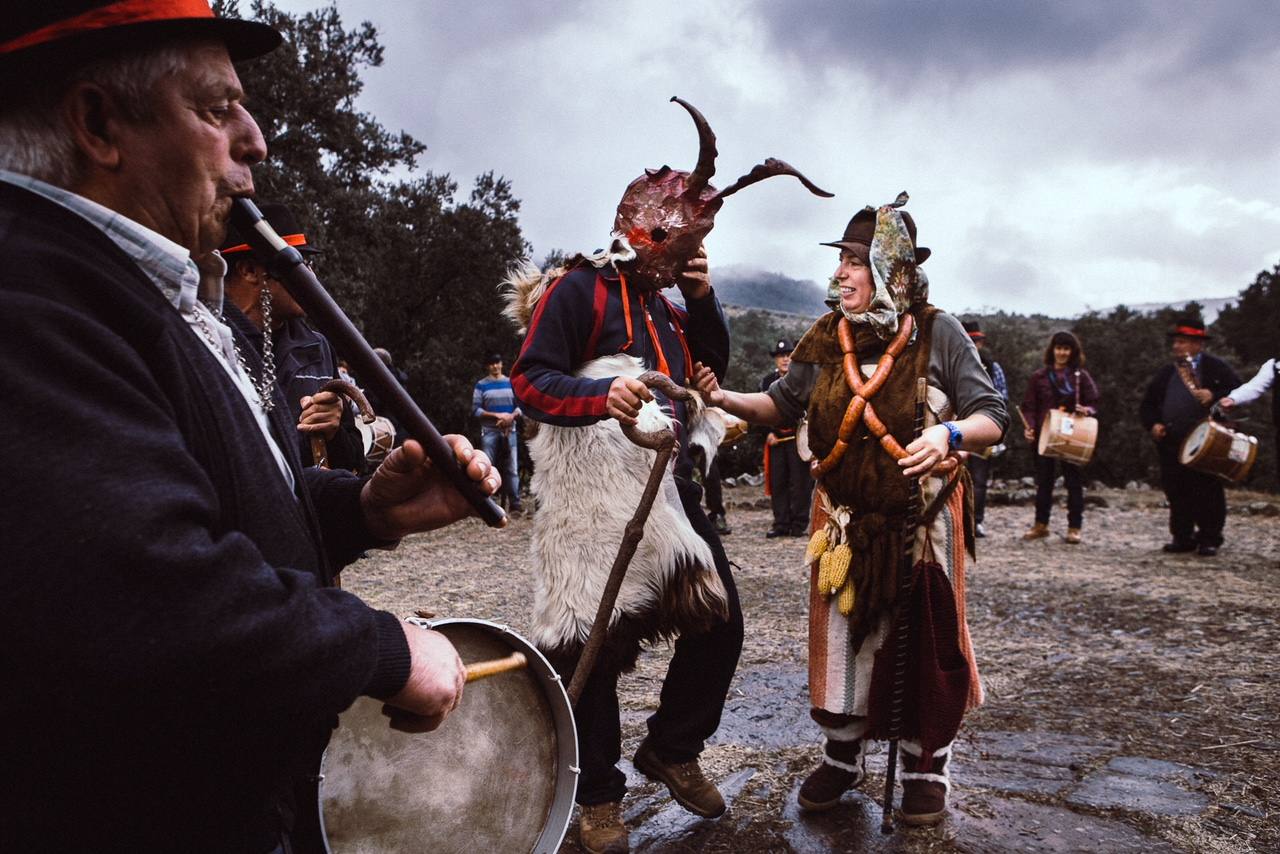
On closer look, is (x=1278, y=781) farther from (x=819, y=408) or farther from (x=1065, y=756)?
(x=819, y=408)

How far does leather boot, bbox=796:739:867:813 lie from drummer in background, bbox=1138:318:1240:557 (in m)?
7.57

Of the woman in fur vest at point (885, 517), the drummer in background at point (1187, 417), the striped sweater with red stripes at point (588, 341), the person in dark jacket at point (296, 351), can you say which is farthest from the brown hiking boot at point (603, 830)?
the drummer in background at point (1187, 417)

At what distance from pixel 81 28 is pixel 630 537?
1.90 m

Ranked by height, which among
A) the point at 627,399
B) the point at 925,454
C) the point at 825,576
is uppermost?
the point at 627,399

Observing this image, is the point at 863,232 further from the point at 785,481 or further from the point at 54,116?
the point at 785,481

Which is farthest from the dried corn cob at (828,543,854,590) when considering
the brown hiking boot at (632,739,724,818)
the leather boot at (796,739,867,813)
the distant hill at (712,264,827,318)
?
the distant hill at (712,264,827,318)

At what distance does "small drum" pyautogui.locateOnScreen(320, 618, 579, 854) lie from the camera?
5.64 ft

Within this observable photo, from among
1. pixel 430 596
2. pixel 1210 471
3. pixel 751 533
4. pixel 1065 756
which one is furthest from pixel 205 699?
pixel 751 533

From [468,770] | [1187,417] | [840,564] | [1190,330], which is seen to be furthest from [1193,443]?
[468,770]

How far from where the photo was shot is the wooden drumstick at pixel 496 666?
1.67 meters

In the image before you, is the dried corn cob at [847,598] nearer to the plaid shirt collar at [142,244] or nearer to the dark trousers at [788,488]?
the plaid shirt collar at [142,244]

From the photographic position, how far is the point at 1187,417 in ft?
30.5

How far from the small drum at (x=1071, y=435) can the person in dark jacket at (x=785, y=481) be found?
2901 mm

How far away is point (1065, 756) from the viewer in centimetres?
404
